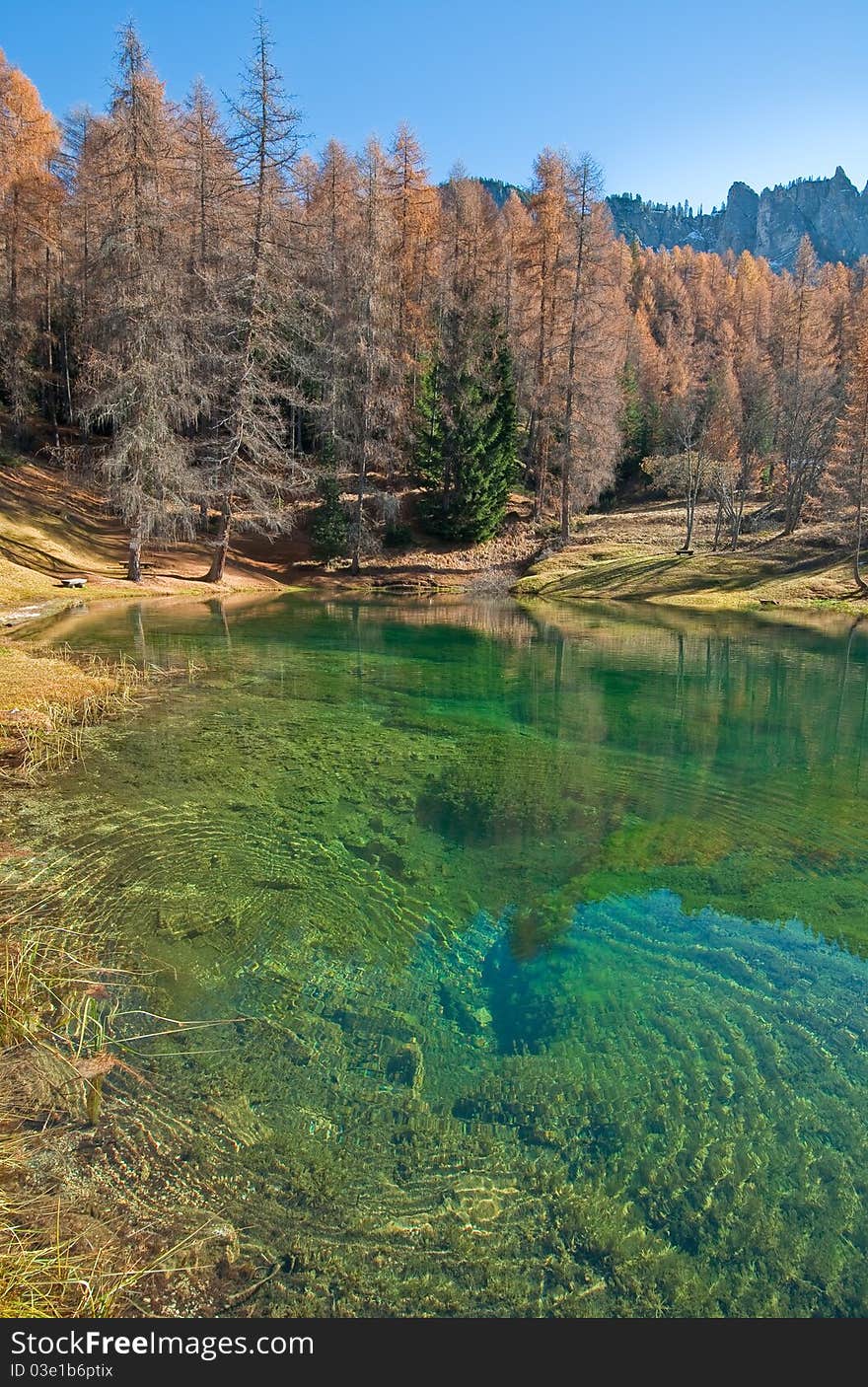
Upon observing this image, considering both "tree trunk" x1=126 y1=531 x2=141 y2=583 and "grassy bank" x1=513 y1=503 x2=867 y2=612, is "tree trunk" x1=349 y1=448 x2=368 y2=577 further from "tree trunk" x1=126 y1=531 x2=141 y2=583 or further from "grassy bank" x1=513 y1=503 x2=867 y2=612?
"tree trunk" x1=126 y1=531 x2=141 y2=583

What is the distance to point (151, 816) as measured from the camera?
8.84 metres

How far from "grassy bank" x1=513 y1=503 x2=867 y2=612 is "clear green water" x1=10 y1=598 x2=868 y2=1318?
23580 millimetres

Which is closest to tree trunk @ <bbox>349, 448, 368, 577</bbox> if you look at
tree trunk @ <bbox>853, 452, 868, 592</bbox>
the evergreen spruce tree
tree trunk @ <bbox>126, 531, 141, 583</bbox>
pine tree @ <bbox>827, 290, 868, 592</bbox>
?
the evergreen spruce tree

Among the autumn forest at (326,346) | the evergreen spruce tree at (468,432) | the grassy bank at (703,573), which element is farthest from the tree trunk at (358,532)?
the grassy bank at (703,573)

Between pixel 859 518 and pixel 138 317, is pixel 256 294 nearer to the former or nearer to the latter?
pixel 138 317

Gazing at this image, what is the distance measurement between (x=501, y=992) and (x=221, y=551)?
29671mm

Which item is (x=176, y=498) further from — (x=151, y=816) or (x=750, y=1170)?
(x=750, y=1170)

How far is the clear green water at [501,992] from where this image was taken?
3762mm

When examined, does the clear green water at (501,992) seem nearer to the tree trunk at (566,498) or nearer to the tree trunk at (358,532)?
the tree trunk at (358,532)

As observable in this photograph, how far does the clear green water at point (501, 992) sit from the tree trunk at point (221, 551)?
20.5 meters

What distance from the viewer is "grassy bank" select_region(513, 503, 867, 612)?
116 feet

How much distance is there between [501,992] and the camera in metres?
5.93

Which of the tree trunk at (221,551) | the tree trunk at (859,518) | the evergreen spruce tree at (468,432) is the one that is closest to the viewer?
the tree trunk at (221,551)

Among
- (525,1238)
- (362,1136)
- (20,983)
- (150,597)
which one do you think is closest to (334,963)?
(362,1136)
